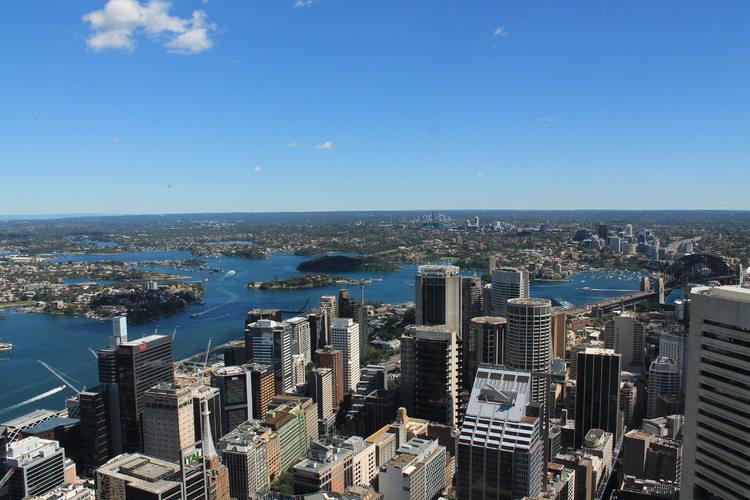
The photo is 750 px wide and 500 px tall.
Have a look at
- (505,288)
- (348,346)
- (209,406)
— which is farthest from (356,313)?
(209,406)

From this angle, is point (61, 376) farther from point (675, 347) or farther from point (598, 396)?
point (675, 347)

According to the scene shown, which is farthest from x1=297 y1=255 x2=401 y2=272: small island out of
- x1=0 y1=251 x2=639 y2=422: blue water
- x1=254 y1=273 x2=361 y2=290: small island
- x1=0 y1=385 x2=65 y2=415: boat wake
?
x1=0 y1=385 x2=65 y2=415: boat wake

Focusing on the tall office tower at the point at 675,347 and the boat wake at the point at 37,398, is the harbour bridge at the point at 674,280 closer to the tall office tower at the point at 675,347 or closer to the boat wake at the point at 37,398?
the tall office tower at the point at 675,347

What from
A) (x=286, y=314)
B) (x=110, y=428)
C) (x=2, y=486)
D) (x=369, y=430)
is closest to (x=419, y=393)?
(x=369, y=430)

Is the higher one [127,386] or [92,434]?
[127,386]

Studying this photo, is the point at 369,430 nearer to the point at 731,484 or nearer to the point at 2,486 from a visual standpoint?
the point at 2,486

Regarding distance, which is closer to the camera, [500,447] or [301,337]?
[500,447]

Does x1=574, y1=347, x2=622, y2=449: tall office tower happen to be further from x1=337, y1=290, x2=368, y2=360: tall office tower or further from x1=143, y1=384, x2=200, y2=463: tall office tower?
x1=337, y1=290, x2=368, y2=360: tall office tower

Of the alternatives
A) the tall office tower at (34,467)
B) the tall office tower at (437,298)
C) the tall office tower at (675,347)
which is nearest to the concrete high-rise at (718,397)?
the tall office tower at (34,467)
